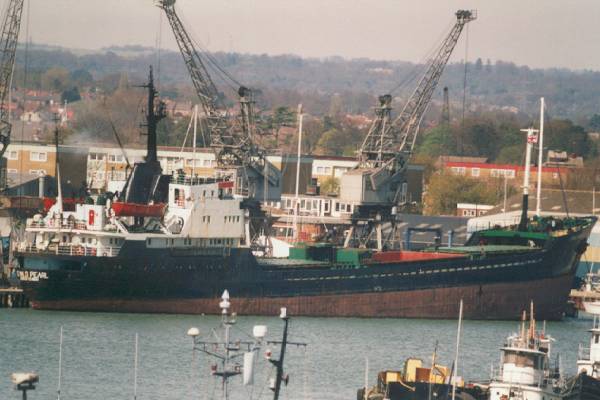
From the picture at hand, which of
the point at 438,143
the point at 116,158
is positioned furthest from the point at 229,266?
the point at 438,143

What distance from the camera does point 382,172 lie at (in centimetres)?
7675

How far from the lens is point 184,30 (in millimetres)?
77188

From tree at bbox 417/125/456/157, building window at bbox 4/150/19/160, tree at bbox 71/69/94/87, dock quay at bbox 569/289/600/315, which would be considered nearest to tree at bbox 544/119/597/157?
tree at bbox 417/125/456/157

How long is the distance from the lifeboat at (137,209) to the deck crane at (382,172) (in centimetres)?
1365

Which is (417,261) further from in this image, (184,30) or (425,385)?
(425,385)

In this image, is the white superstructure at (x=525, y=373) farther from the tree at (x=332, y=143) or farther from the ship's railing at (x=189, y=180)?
the tree at (x=332, y=143)

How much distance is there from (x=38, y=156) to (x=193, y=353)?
63325 millimetres

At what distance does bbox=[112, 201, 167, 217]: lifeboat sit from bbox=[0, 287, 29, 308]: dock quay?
5252mm

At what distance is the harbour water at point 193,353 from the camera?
45.8 m

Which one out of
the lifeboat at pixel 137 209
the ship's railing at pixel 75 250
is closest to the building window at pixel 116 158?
the lifeboat at pixel 137 209

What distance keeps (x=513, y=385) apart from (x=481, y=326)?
91.0 ft

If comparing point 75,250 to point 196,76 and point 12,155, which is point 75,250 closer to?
point 196,76

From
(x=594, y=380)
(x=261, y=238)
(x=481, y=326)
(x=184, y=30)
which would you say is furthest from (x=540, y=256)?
(x=594, y=380)

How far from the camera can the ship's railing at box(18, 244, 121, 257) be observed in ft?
206
